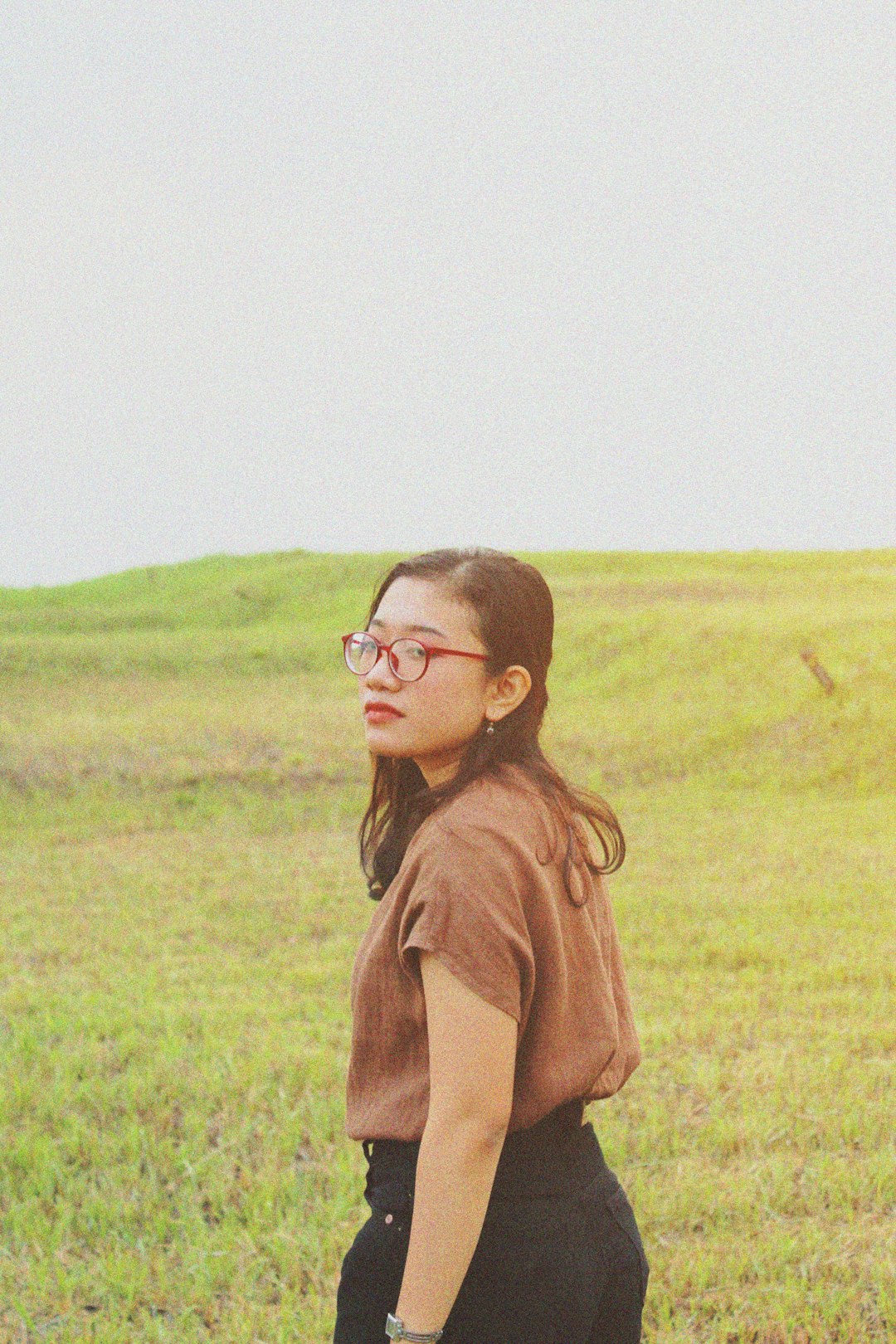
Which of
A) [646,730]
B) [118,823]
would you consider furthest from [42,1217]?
[646,730]

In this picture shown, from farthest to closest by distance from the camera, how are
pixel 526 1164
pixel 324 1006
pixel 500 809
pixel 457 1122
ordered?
pixel 324 1006 < pixel 526 1164 < pixel 500 809 < pixel 457 1122

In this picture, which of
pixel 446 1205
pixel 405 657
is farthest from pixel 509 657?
pixel 446 1205

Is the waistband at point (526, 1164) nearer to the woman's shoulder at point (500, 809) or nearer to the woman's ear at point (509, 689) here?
the woman's shoulder at point (500, 809)

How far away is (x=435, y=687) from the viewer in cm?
212

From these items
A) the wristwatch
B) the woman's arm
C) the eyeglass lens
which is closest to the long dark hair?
the eyeglass lens

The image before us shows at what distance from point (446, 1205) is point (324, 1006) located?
600 cm

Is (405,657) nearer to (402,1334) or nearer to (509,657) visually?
(509,657)

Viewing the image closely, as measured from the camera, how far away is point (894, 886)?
1080cm

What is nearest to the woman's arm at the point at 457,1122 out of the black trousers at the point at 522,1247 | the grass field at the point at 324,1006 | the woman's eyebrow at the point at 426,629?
the black trousers at the point at 522,1247

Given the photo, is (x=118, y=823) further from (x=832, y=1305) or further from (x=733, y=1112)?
(x=832, y=1305)

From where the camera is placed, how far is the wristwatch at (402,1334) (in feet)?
6.27

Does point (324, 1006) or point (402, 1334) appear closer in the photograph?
point (402, 1334)

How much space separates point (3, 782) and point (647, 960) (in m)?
11.3

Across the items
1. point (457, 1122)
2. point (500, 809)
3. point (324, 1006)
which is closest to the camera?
point (457, 1122)
